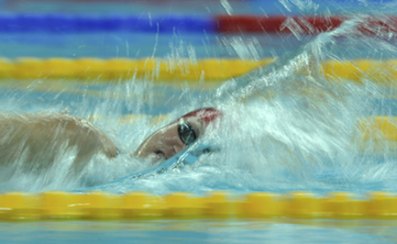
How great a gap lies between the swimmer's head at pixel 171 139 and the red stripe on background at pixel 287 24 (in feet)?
5.63

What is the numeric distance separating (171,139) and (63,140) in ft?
0.96

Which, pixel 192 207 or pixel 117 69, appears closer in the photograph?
pixel 192 207

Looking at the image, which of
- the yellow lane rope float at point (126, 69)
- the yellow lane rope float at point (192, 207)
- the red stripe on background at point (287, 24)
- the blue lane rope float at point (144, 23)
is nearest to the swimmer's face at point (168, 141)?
the yellow lane rope float at point (192, 207)

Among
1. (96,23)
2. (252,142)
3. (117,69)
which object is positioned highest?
(252,142)

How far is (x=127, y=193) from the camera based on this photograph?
2424mm

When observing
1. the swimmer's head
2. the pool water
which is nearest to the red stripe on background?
the pool water

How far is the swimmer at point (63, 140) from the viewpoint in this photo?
102 inches

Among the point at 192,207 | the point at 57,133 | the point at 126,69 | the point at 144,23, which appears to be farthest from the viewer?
the point at 144,23

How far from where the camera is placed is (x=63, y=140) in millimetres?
2619

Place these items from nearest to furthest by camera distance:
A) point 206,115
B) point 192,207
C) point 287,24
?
1. point 192,207
2. point 206,115
3. point 287,24

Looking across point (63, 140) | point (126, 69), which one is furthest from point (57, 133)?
point (126, 69)

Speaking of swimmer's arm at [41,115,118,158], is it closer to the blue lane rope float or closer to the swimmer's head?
the swimmer's head

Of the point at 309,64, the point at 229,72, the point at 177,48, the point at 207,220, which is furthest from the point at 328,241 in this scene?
the point at 177,48

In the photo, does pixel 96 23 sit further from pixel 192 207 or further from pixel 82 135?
pixel 192 207
